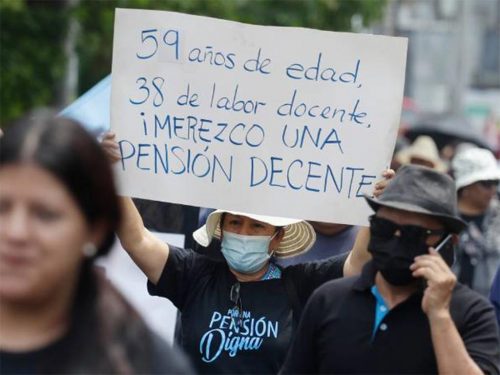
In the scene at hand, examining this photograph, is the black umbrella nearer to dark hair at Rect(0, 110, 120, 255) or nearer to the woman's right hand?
the woman's right hand

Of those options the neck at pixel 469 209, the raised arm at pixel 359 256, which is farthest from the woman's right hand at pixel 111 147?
the neck at pixel 469 209

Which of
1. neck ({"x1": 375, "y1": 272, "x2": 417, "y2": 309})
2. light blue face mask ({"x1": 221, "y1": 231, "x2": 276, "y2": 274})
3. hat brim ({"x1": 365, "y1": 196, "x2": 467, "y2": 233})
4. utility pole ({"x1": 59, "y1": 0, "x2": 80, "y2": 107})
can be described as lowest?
utility pole ({"x1": 59, "y1": 0, "x2": 80, "y2": 107})

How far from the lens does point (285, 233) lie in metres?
5.88

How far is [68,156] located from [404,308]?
169 cm

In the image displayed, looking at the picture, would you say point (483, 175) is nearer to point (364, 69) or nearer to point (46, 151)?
point (364, 69)

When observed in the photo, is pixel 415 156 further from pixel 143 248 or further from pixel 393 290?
pixel 393 290

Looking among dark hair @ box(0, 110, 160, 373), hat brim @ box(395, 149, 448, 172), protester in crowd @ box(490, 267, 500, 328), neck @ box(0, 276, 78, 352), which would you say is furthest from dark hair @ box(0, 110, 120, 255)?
hat brim @ box(395, 149, 448, 172)

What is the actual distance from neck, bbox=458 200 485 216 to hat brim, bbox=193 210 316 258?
358cm

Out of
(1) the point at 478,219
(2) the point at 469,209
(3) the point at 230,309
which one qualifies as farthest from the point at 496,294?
(2) the point at 469,209

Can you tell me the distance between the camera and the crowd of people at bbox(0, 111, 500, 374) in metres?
2.85

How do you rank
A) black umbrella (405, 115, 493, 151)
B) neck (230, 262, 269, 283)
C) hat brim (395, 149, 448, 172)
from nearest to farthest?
neck (230, 262, 269, 283) < hat brim (395, 149, 448, 172) < black umbrella (405, 115, 493, 151)

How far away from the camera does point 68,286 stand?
295cm

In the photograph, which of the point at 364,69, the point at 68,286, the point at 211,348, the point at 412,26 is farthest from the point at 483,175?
the point at 412,26

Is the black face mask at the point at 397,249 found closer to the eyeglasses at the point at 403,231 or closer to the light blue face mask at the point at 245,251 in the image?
the eyeglasses at the point at 403,231
